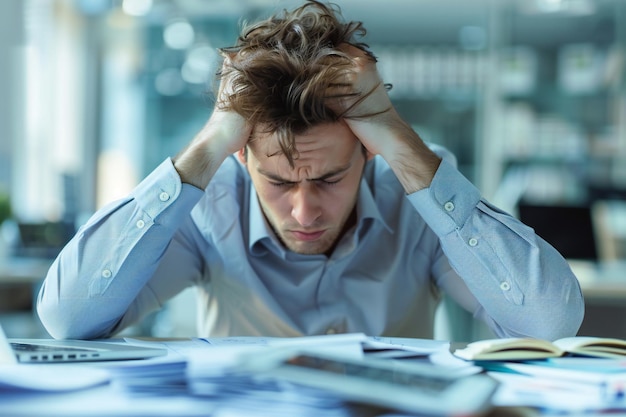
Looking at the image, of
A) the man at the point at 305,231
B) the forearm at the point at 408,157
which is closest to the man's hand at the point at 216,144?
the man at the point at 305,231

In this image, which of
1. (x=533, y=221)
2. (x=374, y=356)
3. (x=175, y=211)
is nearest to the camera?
(x=374, y=356)

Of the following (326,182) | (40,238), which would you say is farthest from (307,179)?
(40,238)

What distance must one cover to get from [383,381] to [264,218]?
2.42 ft

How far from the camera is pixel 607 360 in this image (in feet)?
3.60

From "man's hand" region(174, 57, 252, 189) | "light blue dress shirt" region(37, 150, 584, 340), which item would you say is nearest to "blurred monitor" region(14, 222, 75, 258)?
"light blue dress shirt" region(37, 150, 584, 340)

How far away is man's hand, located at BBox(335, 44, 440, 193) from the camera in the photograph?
1.38 meters

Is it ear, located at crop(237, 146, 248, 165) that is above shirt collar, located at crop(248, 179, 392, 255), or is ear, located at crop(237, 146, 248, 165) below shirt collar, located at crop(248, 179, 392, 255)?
above

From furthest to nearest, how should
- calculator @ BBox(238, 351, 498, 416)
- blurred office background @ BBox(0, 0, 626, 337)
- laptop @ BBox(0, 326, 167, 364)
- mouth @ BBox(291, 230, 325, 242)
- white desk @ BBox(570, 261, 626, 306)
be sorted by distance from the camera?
blurred office background @ BBox(0, 0, 626, 337) < white desk @ BBox(570, 261, 626, 306) < mouth @ BBox(291, 230, 325, 242) < laptop @ BBox(0, 326, 167, 364) < calculator @ BBox(238, 351, 498, 416)

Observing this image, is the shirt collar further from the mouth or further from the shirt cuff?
the shirt cuff

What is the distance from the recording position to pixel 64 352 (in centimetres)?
107

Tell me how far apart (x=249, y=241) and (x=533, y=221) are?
1.76 metres

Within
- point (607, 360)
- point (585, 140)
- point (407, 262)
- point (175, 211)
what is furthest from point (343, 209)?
point (585, 140)

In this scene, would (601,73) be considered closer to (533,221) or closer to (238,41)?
(533,221)

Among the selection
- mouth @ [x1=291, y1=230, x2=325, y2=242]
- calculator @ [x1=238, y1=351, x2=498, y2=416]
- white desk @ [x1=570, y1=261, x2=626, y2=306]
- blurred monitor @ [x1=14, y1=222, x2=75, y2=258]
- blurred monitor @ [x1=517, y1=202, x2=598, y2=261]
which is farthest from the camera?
blurred monitor @ [x1=14, y1=222, x2=75, y2=258]
